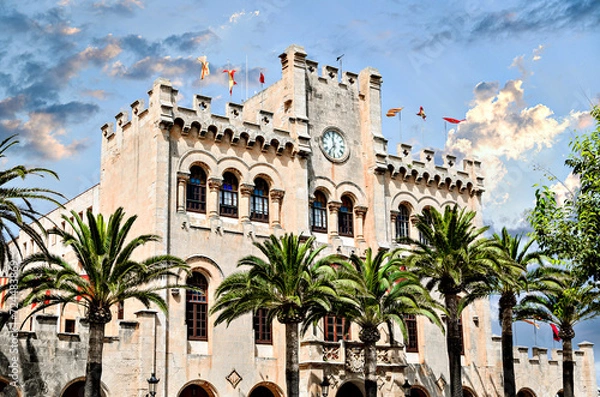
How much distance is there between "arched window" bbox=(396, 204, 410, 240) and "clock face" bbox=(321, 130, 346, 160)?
4936 mm

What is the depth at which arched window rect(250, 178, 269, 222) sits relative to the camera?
41741mm

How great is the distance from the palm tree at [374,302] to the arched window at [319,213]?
6056mm

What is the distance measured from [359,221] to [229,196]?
25.8 feet

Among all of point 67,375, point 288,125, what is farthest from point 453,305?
point 67,375

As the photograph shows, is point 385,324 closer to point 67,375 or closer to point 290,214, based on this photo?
point 290,214

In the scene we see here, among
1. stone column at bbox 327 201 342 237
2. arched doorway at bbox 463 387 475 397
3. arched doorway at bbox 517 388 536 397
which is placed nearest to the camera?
stone column at bbox 327 201 342 237

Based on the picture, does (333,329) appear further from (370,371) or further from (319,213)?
(319,213)

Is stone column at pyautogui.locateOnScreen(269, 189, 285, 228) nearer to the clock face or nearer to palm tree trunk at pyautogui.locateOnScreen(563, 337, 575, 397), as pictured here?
the clock face

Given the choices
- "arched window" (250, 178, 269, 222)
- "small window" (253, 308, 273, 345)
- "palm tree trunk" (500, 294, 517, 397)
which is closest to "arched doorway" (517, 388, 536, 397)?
"palm tree trunk" (500, 294, 517, 397)

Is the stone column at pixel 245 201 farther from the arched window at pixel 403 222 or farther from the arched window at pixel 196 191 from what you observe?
the arched window at pixel 403 222

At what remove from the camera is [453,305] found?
128 feet

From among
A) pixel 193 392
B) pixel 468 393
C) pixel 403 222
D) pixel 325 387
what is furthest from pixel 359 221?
pixel 193 392

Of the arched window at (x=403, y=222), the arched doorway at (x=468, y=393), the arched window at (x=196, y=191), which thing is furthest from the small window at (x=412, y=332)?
the arched window at (x=196, y=191)

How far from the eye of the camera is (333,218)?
44.4m
